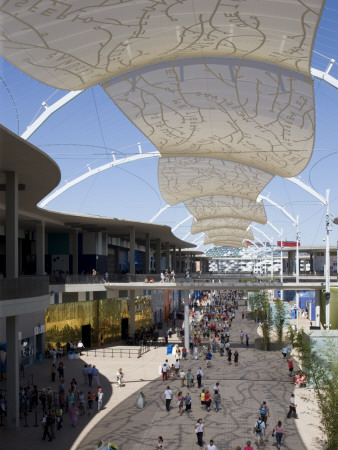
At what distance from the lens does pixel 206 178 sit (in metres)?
45.0

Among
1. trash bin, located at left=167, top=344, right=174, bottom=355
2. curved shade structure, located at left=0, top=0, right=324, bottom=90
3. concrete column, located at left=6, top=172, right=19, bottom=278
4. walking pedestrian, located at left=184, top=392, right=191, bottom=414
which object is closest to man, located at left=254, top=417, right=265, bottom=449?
walking pedestrian, located at left=184, top=392, right=191, bottom=414

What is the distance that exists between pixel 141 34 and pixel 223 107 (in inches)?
350

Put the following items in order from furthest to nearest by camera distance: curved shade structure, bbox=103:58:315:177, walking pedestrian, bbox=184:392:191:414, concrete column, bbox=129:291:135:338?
concrete column, bbox=129:291:135:338 < curved shade structure, bbox=103:58:315:177 < walking pedestrian, bbox=184:392:191:414

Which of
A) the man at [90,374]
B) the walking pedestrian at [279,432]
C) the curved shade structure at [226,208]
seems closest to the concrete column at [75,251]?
the curved shade structure at [226,208]

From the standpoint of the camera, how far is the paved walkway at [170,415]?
58.2ft

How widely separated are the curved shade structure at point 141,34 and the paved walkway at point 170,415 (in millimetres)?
12487

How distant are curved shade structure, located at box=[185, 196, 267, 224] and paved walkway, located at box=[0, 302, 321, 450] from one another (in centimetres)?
2567

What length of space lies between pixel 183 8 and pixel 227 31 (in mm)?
2664

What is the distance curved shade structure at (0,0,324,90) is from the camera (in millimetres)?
17422

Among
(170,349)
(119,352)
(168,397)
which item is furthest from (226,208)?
(168,397)

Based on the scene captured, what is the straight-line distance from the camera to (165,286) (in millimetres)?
40031

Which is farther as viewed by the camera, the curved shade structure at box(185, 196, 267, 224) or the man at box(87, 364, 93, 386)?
the curved shade structure at box(185, 196, 267, 224)

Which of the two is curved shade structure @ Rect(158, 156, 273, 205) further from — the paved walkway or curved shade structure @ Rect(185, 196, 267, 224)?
the paved walkway

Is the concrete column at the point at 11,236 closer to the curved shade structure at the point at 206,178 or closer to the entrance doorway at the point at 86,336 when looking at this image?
the curved shade structure at the point at 206,178
